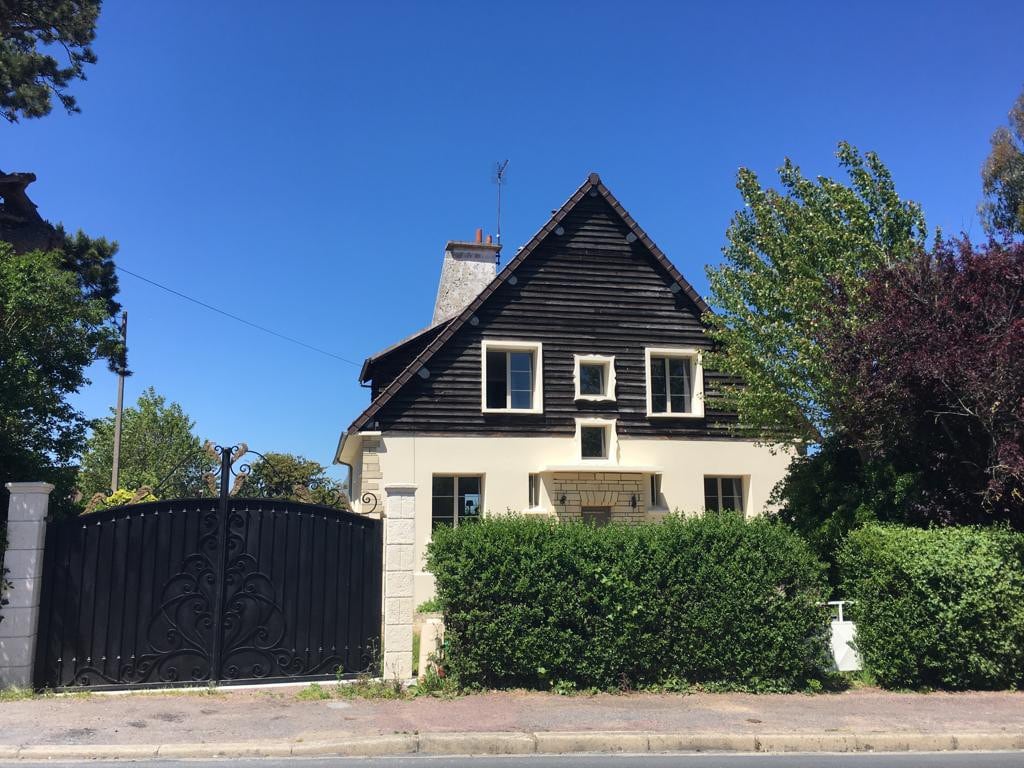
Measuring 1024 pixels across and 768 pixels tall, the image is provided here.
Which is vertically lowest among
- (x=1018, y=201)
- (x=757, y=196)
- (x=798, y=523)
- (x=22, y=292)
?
(x=798, y=523)

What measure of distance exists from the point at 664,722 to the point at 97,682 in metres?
6.43

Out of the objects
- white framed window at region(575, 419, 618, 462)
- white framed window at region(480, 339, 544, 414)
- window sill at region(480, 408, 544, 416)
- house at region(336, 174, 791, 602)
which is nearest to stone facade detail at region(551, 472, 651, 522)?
house at region(336, 174, 791, 602)

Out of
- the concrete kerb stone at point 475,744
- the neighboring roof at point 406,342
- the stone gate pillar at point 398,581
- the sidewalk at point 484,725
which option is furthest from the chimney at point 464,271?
the concrete kerb stone at point 475,744

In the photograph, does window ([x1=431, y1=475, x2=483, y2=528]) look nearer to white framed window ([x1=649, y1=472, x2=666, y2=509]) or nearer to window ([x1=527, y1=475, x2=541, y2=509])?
window ([x1=527, y1=475, x2=541, y2=509])

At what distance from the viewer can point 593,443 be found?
18.1 m

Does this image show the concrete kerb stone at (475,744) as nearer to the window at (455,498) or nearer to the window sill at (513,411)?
the window at (455,498)

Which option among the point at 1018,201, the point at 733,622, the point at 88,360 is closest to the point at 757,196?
the point at 733,622

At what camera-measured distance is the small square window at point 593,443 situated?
18.0m

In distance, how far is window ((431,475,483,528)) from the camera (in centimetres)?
1725

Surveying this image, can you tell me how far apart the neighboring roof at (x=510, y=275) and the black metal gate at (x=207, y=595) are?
267 inches

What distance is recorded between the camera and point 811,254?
1453 cm

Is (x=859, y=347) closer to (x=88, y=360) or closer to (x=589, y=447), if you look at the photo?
(x=589, y=447)

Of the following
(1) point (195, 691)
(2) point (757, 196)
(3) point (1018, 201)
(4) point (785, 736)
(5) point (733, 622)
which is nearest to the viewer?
(4) point (785, 736)

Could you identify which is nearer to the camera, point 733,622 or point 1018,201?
point 733,622
